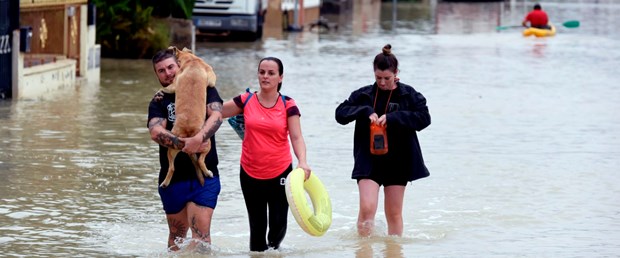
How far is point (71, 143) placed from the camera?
1573cm

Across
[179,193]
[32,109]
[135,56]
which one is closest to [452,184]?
[179,193]

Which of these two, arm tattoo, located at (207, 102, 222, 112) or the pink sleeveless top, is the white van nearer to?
the pink sleeveless top

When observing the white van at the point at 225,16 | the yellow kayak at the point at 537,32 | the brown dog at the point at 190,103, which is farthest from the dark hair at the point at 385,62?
the yellow kayak at the point at 537,32

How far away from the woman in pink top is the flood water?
0.62m

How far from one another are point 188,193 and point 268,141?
0.60 metres

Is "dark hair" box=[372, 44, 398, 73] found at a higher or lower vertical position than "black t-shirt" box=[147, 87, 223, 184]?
higher

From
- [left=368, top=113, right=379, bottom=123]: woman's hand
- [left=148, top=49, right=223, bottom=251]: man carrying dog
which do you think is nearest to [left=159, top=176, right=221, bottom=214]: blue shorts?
[left=148, top=49, right=223, bottom=251]: man carrying dog

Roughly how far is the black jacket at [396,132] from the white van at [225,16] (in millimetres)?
30174

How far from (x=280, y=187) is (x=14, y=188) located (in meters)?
4.18

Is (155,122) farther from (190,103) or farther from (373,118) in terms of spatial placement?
(373,118)

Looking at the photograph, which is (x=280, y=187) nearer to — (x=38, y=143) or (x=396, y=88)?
(x=396, y=88)

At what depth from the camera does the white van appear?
39.8m

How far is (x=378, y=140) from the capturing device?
31.3 feet

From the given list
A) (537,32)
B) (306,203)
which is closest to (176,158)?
(306,203)
